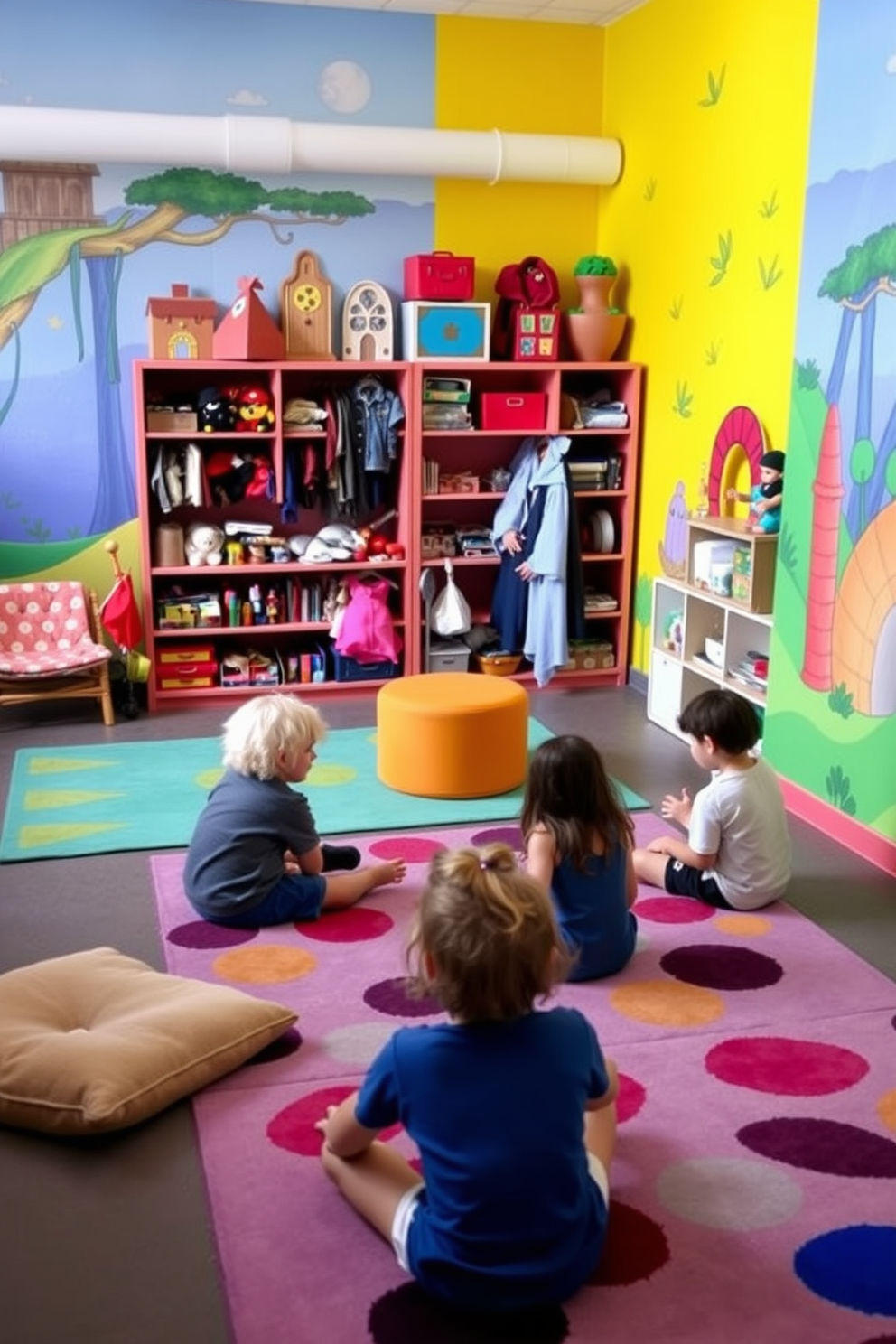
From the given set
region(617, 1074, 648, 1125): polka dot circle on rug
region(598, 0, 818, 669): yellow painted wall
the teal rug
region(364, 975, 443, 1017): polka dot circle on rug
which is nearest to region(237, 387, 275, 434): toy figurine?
the teal rug

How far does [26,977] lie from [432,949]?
1474 mm

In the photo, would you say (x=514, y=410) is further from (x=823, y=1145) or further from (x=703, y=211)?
(x=823, y=1145)

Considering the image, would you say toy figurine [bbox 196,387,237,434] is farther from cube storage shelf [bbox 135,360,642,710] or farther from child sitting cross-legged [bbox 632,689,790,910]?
child sitting cross-legged [bbox 632,689,790,910]

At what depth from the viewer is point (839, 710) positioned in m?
4.64

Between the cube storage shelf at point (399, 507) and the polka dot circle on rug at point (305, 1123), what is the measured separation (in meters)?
3.60

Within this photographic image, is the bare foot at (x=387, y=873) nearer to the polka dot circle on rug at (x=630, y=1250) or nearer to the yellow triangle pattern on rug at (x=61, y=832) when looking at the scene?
the yellow triangle pattern on rug at (x=61, y=832)

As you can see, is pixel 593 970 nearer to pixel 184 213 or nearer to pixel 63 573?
pixel 63 573

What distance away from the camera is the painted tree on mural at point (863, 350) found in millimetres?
4297

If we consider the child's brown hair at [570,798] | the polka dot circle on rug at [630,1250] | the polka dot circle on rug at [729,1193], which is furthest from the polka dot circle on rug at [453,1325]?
the child's brown hair at [570,798]

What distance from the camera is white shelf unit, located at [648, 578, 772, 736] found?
544 cm

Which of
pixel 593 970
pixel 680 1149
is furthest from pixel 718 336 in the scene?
pixel 680 1149

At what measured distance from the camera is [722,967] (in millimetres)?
3621

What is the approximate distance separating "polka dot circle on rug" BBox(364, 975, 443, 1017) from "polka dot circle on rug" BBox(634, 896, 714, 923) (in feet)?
2.81

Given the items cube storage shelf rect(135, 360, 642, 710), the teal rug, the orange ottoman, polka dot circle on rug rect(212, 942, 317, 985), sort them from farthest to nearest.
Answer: cube storage shelf rect(135, 360, 642, 710), the orange ottoman, the teal rug, polka dot circle on rug rect(212, 942, 317, 985)
